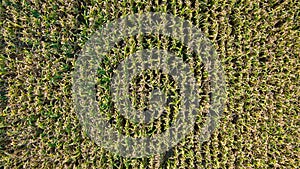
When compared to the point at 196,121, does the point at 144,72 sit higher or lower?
higher

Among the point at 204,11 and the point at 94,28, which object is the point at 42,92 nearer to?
the point at 94,28

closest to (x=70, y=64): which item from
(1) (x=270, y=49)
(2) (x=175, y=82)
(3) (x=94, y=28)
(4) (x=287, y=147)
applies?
(3) (x=94, y=28)

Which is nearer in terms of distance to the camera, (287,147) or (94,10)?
(94,10)

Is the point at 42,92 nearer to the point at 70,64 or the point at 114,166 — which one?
the point at 70,64

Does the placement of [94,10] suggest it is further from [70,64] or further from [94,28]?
[70,64]

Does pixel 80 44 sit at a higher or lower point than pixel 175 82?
higher

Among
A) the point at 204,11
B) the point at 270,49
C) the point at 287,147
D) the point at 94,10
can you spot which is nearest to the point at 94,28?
the point at 94,10

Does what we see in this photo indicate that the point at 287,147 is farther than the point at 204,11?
Yes

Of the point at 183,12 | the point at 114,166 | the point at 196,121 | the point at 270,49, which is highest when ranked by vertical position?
the point at 183,12
